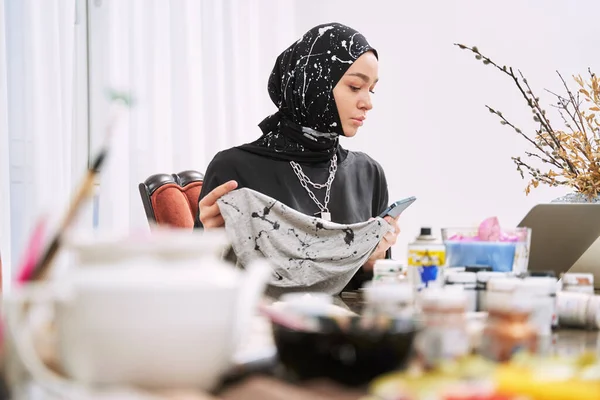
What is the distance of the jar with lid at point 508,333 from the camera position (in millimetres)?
635

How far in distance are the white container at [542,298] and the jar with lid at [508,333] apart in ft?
0.51

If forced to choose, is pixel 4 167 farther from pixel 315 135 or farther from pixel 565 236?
pixel 565 236

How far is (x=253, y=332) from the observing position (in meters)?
0.80

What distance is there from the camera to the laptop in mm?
1349

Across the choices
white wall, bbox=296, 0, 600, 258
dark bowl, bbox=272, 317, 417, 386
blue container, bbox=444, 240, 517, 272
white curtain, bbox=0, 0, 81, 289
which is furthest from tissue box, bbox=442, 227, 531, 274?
white wall, bbox=296, 0, 600, 258

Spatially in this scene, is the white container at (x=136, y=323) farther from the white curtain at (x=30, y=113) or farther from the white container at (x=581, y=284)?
the white curtain at (x=30, y=113)

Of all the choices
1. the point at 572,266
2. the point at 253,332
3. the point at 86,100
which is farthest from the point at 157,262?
the point at 86,100

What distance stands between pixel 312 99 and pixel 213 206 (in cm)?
A: 52

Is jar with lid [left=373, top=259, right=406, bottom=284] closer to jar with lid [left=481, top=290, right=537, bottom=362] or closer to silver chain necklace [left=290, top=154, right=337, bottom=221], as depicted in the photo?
jar with lid [left=481, top=290, right=537, bottom=362]

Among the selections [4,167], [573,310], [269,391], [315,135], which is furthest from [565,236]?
[4,167]

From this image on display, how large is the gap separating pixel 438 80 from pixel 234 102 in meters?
1.03

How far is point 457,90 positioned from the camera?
3.55 m

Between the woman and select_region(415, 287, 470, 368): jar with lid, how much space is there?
125 cm

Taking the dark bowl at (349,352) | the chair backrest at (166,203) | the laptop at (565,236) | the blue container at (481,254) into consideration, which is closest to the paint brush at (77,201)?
the dark bowl at (349,352)
